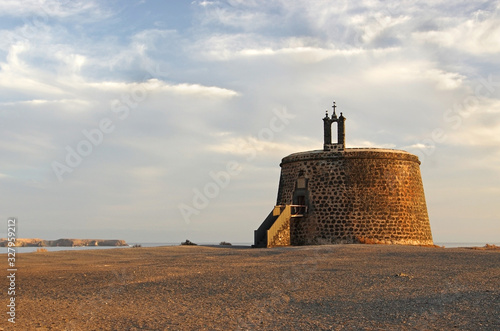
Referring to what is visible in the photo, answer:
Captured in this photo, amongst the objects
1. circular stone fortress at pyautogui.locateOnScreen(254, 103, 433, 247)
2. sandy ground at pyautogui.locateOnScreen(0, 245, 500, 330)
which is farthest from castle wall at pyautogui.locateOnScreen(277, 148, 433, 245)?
sandy ground at pyautogui.locateOnScreen(0, 245, 500, 330)

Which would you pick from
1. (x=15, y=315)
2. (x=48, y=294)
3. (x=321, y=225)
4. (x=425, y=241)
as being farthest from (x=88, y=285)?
(x=425, y=241)

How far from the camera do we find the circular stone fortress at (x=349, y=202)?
24.5 m

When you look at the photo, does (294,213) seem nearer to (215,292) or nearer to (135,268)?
(135,268)

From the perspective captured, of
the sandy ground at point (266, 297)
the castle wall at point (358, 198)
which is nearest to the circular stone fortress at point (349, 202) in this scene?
the castle wall at point (358, 198)

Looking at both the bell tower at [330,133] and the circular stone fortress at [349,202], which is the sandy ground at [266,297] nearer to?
the circular stone fortress at [349,202]

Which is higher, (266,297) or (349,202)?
(349,202)

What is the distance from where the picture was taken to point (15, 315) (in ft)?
24.0

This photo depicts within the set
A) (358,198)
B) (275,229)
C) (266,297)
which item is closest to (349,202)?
(358,198)

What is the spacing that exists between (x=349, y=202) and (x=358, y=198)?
50 cm

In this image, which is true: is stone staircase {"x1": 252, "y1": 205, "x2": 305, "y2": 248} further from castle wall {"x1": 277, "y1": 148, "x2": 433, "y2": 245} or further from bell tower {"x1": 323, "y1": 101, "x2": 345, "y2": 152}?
bell tower {"x1": 323, "y1": 101, "x2": 345, "y2": 152}

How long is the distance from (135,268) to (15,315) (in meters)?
5.35

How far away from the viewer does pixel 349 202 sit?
24.8 metres

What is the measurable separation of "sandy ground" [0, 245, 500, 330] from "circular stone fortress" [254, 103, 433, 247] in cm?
1171

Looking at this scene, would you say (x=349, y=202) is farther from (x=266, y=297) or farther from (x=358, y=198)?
(x=266, y=297)
